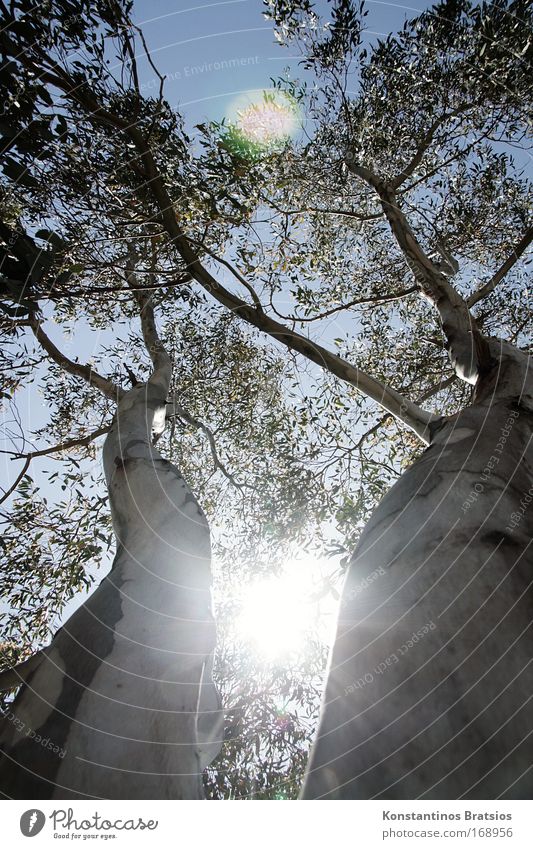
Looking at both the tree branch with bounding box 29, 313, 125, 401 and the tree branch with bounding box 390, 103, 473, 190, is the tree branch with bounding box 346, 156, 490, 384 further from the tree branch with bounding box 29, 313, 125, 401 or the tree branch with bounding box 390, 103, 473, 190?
the tree branch with bounding box 29, 313, 125, 401

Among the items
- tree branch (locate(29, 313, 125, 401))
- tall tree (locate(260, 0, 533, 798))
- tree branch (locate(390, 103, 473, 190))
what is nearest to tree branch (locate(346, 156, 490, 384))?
tall tree (locate(260, 0, 533, 798))

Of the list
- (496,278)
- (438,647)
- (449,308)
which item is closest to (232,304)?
(449,308)

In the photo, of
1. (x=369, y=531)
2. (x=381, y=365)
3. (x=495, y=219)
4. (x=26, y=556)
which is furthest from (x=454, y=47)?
(x=26, y=556)

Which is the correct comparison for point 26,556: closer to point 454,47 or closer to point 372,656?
point 372,656

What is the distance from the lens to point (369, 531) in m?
1.99

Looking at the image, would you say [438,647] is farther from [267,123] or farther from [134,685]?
[267,123]

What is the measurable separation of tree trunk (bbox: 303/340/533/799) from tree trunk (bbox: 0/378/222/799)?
0.48 meters

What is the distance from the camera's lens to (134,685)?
5.08 ft

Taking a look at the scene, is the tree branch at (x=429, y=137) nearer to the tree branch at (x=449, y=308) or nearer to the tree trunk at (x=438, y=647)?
the tree branch at (x=449, y=308)

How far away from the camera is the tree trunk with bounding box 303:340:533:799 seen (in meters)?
1.16
